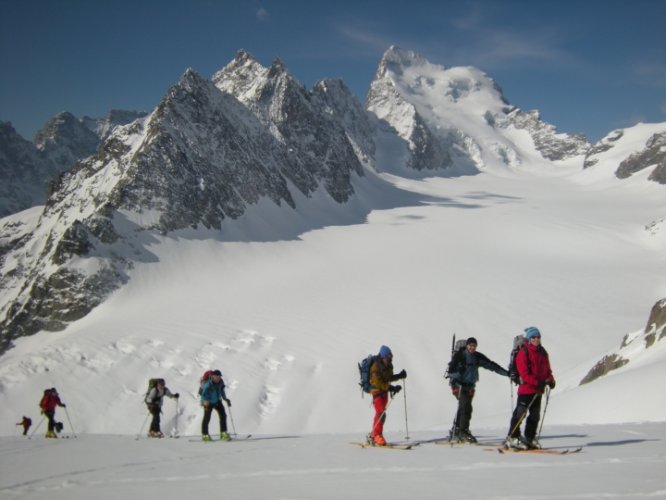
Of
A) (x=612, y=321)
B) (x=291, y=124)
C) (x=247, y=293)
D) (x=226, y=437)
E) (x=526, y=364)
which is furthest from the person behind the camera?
(x=291, y=124)

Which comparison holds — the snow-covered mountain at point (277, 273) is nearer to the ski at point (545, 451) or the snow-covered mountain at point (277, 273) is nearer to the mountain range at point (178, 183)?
the mountain range at point (178, 183)

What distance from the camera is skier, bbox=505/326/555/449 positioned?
9070mm

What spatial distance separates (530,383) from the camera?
9062 mm

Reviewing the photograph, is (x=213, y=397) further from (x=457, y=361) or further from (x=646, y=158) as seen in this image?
(x=646, y=158)

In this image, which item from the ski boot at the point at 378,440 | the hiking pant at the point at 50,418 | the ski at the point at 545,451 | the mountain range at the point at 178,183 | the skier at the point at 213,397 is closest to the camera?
the ski at the point at 545,451

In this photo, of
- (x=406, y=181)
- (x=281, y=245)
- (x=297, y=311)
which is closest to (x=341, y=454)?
(x=297, y=311)

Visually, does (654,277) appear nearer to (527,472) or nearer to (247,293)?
(247,293)

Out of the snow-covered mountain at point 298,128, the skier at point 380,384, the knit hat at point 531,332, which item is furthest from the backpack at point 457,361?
the snow-covered mountain at point 298,128

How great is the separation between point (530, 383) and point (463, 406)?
184 centimetres

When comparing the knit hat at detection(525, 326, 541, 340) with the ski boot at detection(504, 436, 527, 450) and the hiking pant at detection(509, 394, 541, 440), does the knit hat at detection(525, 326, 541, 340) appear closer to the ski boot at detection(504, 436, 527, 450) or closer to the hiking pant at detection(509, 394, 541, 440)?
the hiking pant at detection(509, 394, 541, 440)

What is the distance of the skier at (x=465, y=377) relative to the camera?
10430 millimetres

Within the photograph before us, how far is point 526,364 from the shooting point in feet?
29.8

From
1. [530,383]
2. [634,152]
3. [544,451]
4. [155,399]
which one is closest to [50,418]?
[155,399]

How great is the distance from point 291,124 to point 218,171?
122 ft
